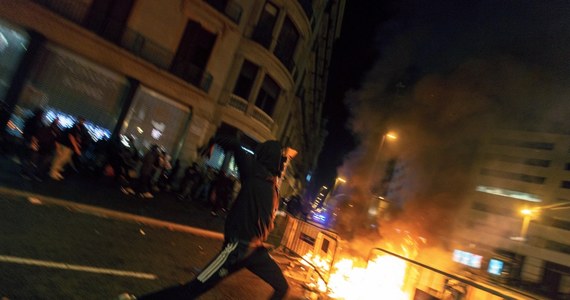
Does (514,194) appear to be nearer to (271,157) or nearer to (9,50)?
(9,50)

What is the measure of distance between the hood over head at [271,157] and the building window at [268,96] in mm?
15863

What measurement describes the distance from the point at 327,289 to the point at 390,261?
4.35 ft

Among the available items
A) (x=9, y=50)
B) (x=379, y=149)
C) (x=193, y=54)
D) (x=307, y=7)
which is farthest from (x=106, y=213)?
(x=307, y=7)

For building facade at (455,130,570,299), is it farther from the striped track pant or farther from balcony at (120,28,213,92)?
the striped track pant

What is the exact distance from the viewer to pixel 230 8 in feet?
53.2

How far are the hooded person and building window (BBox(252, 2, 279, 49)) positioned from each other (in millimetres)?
15336

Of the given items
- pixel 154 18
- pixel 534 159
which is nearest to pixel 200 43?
pixel 154 18

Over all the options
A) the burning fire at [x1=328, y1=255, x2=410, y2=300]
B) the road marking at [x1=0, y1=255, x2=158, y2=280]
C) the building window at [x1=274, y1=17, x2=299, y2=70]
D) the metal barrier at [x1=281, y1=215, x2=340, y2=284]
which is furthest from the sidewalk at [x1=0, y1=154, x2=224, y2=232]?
the building window at [x1=274, y1=17, x2=299, y2=70]

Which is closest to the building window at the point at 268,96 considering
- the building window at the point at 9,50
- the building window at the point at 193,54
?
the building window at the point at 193,54

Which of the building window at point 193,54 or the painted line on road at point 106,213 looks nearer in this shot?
the painted line on road at point 106,213

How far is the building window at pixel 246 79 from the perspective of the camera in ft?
58.4

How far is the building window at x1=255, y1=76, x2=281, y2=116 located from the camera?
19.0 m

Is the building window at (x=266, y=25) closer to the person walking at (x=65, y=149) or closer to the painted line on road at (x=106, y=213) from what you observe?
the person walking at (x=65, y=149)

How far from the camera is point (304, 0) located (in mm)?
19047
